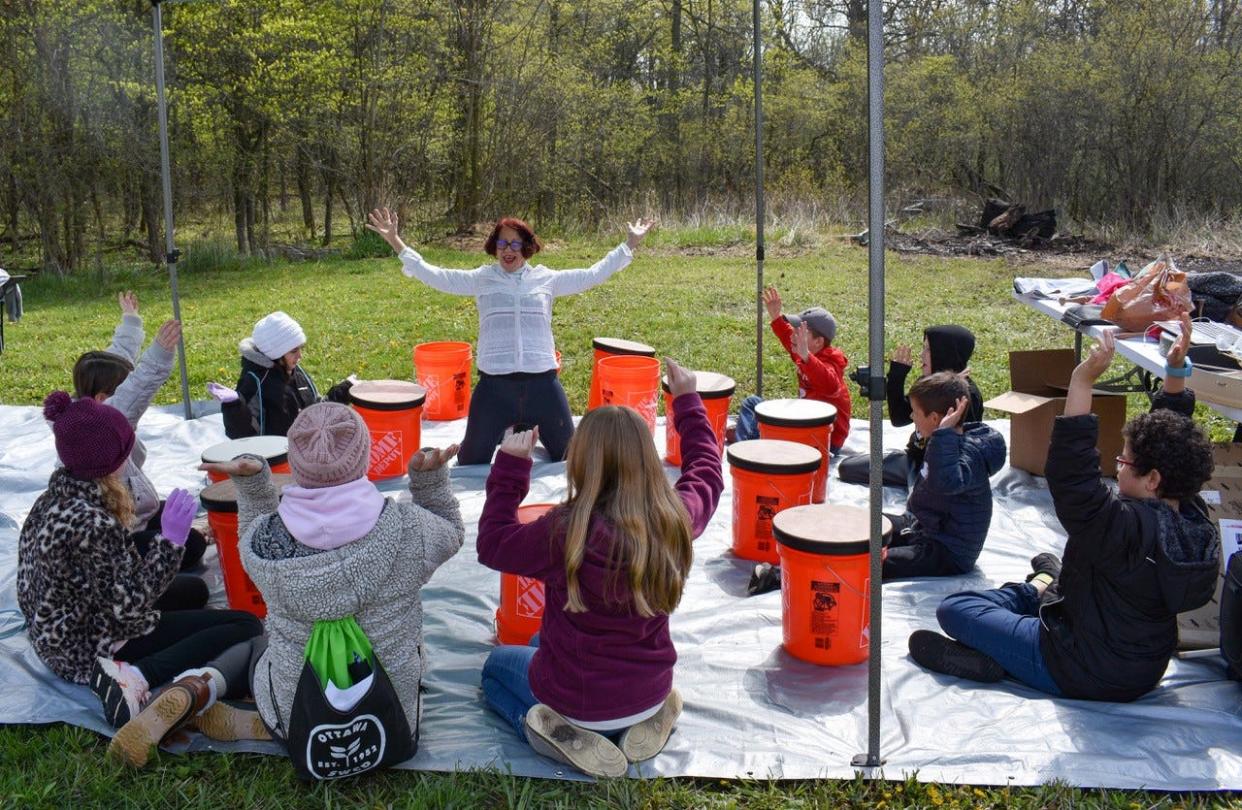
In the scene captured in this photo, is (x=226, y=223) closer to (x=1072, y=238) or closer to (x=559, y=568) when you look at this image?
(x=1072, y=238)

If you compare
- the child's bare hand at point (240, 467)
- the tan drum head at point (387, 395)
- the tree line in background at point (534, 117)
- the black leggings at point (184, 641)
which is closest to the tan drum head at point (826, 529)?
the child's bare hand at point (240, 467)

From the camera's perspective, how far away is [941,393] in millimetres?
4066

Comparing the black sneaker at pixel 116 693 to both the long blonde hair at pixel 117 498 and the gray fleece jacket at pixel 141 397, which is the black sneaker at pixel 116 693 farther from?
the gray fleece jacket at pixel 141 397

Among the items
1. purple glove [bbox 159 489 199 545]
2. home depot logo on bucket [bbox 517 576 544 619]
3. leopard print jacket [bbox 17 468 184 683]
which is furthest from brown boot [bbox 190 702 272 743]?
home depot logo on bucket [bbox 517 576 544 619]

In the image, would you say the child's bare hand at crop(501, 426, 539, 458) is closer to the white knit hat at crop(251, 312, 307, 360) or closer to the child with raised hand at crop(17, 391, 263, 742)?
the child with raised hand at crop(17, 391, 263, 742)

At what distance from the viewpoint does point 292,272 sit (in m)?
14.3

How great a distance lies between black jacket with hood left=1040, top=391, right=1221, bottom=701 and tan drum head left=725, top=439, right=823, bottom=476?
1.27 metres

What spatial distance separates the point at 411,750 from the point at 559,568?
2.35ft

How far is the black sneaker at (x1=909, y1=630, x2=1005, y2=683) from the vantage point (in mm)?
3377

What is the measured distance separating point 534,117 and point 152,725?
54.6ft

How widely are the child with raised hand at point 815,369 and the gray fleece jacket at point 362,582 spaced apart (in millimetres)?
2723

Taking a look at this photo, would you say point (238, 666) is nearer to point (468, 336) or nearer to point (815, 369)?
point (815, 369)

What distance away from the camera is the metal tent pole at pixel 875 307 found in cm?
265

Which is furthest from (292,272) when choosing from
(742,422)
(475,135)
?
(742,422)
